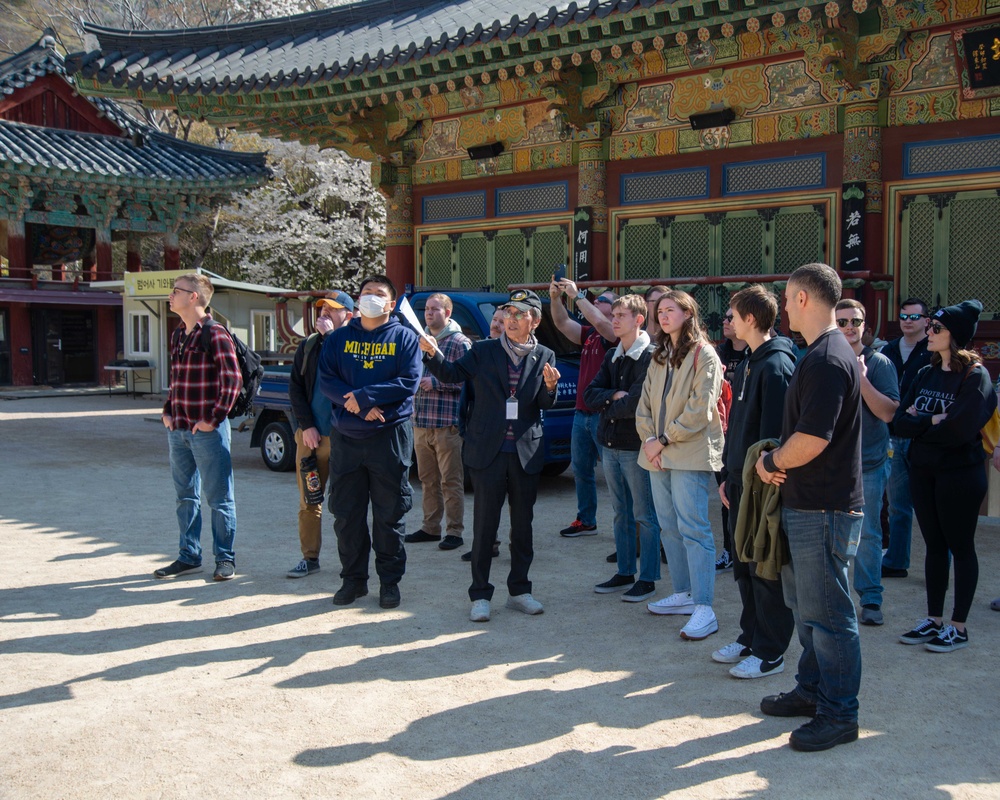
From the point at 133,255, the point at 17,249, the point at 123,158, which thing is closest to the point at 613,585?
the point at 123,158

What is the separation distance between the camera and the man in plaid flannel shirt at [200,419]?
614cm

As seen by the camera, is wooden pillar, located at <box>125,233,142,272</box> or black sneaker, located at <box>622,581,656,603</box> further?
wooden pillar, located at <box>125,233,142,272</box>

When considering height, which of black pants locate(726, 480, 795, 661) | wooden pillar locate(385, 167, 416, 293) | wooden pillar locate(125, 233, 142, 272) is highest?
wooden pillar locate(125, 233, 142, 272)

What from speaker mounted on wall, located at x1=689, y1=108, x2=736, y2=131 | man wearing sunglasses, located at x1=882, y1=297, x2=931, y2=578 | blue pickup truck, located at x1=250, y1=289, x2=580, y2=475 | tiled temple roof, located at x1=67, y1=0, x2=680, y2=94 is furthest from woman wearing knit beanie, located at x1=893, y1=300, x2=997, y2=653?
tiled temple roof, located at x1=67, y1=0, x2=680, y2=94

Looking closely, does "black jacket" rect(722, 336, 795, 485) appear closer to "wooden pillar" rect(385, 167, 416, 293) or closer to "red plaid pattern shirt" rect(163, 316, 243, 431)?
"red plaid pattern shirt" rect(163, 316, 243, 431)

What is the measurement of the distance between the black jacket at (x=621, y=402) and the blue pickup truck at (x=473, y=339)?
10.0 ft

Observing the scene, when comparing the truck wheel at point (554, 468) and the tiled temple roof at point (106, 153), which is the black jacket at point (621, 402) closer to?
the truck wheel at point (554, 468)

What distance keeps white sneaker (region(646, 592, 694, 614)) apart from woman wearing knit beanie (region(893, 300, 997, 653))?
45.1 inches

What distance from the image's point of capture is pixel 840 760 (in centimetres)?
356

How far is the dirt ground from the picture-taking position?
342 cm

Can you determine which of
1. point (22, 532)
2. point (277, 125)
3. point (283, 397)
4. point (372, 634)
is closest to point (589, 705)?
point (372, 634)

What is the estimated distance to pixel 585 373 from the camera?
6.88m

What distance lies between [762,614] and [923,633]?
1133 mm

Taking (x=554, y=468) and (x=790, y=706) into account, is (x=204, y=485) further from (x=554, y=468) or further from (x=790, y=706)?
(x=554, y=468)
